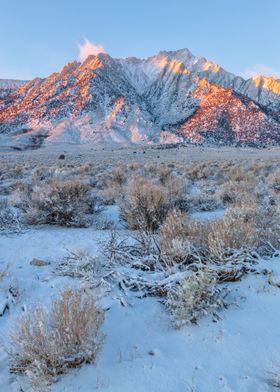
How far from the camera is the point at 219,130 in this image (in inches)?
3920

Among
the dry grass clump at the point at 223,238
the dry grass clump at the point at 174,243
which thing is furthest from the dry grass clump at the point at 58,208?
the dry grass clump at the point at 223,238

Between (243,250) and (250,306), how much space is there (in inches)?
35.1

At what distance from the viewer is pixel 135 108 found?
10975 cm

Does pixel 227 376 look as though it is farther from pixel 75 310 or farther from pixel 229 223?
pixel 229 223

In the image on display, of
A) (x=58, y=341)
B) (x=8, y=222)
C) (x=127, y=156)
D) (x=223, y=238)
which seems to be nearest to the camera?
(x=58, y=341)

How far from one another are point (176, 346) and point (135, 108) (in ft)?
363

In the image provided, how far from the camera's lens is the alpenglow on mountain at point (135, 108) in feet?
314

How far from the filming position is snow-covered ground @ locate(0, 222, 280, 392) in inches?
101

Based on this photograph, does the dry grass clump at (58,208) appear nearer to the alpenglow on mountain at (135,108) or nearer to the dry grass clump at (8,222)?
the dry grass clump at (8,222)

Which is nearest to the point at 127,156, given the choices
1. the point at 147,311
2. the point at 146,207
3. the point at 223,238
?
the point at 146,207

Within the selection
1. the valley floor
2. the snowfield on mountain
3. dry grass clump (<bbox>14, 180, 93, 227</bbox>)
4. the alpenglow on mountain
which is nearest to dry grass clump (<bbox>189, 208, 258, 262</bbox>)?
the snowfield on mountain

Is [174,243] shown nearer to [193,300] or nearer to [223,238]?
[223,238]

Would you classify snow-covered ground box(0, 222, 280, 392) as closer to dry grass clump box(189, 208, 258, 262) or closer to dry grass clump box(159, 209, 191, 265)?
dry grass clump box(189, 208, 258, 262)

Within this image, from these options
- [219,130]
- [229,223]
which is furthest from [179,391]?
[219,130]
